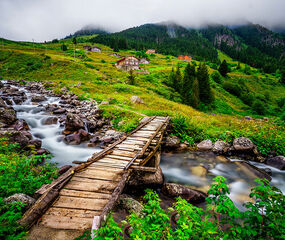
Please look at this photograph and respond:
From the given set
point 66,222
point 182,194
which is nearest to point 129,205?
point 66,222

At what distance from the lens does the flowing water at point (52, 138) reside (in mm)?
10057

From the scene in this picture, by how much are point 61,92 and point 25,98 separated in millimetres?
5346

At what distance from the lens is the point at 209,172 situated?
30.5ft

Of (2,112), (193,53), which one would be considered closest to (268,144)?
(2,112)

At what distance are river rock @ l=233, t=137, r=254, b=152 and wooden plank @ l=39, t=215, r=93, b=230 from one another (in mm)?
11280

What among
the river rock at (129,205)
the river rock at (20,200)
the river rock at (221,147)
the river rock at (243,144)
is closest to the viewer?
the river rock at (20,200)

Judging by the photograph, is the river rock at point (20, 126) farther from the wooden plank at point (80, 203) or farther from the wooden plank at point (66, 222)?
the wooden plank at point (66, 222)

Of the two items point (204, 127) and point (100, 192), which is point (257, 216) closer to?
point (100, 192)

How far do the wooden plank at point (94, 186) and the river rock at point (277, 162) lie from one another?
10.9 m

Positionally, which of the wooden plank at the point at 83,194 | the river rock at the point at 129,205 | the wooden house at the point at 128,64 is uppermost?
the wooden house at the point at 128,64

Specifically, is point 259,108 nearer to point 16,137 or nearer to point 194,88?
point 194,88

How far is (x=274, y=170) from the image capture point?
9602mm

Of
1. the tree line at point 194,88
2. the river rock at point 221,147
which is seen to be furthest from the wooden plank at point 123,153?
the tree line at point 194,88

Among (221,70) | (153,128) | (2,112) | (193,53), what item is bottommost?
(153,128)
